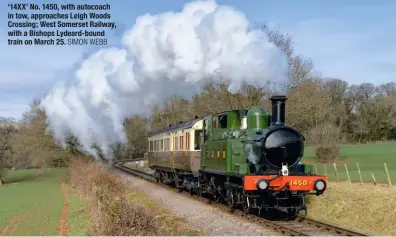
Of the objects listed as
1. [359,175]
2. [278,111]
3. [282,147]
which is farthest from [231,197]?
[359,175]

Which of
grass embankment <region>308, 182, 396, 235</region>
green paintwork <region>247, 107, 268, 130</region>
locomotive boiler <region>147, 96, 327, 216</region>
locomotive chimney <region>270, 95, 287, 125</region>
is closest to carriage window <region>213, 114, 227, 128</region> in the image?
locomotive boiler <region>147, 96, 327, 216</region>

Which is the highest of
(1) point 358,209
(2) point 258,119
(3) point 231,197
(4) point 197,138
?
(2) point 258,119

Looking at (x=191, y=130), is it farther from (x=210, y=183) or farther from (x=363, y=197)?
(x=363, y=197)

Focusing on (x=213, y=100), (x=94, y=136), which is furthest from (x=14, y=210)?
(x=213, y=100)

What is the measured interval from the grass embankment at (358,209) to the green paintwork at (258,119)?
3.50m

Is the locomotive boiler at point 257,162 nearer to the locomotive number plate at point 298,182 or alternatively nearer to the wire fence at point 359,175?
the locomotive number plate at point 298,182

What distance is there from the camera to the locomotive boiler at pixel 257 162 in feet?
43.4

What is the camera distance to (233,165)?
566 inches

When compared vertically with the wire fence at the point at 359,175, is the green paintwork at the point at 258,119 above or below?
above

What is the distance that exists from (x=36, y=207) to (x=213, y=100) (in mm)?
12536

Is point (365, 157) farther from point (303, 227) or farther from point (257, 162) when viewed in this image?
point (303, 227)

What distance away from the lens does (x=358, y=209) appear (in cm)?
1424

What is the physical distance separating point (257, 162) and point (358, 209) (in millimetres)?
3487

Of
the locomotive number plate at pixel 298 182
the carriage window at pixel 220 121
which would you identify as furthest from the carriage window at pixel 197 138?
the locomotive number plate at pixel 298 182
